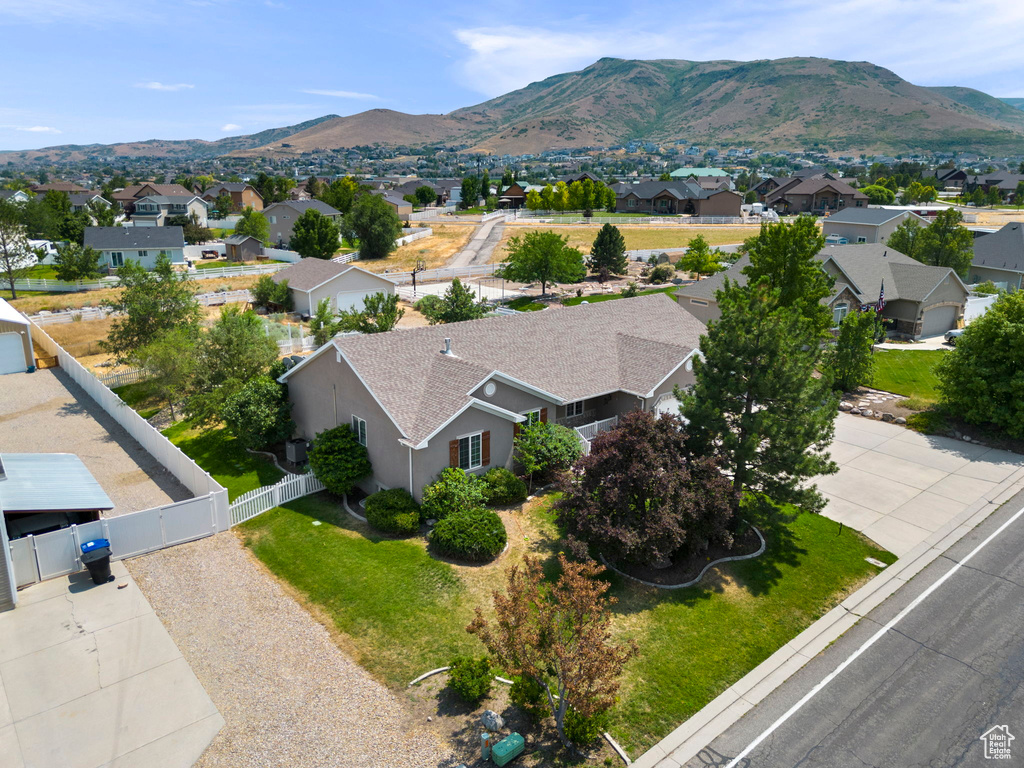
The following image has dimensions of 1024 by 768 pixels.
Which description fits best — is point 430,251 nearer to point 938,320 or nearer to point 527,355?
point 938,320

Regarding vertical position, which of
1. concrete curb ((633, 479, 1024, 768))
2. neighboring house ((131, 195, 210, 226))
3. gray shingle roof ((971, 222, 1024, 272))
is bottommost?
concrete curb ((633, 479, 1024, 768))

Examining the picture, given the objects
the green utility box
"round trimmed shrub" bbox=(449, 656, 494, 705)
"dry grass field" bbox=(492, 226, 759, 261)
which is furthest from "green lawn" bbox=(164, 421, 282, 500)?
"dry grass field" bbox=(492, 226, 759, 261)

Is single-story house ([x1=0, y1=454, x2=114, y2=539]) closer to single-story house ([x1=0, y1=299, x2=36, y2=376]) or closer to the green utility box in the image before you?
the green utility box

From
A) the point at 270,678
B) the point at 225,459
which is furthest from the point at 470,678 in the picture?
Answer: the point at 225,459

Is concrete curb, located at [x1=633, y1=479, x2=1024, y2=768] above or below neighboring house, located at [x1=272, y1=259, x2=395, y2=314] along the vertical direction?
below

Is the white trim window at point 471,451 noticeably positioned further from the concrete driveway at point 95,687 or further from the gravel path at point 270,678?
the concrete driveway at point 95,687

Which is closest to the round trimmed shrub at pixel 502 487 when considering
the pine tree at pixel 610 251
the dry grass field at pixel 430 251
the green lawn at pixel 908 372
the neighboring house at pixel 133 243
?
the green lawn at pixel 908 372
